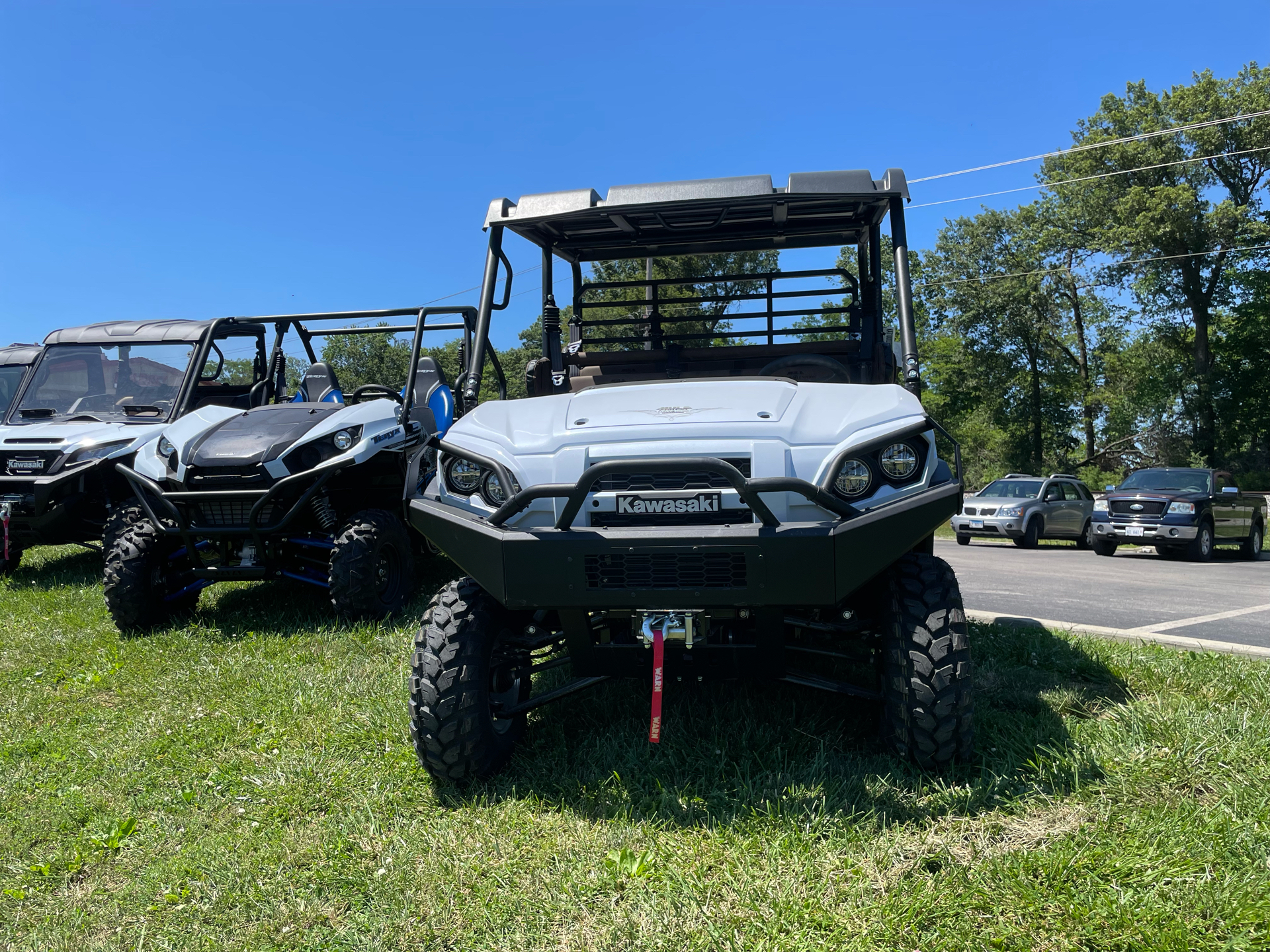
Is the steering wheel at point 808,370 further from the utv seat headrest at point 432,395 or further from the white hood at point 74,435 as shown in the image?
the white hood at point 74,435

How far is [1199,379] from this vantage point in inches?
1410

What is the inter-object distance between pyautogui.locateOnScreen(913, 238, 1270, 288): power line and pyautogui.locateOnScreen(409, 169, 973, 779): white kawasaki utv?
2976 centimetres

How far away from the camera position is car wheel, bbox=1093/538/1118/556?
1549 cm

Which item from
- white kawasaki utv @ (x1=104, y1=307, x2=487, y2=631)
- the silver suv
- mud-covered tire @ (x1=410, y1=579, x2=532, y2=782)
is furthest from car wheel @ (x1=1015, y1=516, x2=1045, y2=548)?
mud-covered tire @ (x1=410, y1=579, x2=532, y2=782)

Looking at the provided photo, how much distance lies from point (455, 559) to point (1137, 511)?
14809 mm

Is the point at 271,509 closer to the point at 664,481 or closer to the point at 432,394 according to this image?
the point at 432,394

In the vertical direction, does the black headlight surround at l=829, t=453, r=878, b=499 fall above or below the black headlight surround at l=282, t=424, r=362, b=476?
below

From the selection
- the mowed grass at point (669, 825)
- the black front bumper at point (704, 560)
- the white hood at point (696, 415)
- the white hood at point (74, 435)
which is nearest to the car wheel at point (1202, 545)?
the mowed grass at point (669, 825)

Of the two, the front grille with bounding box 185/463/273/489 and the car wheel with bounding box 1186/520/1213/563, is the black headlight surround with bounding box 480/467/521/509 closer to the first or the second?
the front grille with bounding box 185/463/273/489

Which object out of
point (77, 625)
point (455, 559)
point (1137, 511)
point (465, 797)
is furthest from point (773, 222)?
point (1137, 511)

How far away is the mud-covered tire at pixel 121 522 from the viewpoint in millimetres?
6670

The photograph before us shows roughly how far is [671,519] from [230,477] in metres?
4.07

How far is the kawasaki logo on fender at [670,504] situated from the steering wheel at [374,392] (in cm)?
455

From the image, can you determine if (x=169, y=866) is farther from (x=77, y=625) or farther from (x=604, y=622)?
(x=77, y=625)
